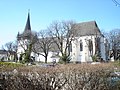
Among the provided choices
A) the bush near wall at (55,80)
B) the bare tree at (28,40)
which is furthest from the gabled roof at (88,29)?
the bush near wall at (55,80)

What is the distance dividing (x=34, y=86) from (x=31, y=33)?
7386 cm

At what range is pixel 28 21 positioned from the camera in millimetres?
95625

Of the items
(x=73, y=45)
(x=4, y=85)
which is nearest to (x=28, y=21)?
(x=73, y=45)

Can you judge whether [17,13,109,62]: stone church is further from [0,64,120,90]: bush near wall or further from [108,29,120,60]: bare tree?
[0,64,120,90]: bush near wall

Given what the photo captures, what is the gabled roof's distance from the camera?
8058 cm

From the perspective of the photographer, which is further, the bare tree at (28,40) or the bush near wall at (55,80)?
the bare tree at (28,40)

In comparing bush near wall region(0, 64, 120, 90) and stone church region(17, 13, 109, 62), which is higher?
stone church region(17, 13, 109, 62)

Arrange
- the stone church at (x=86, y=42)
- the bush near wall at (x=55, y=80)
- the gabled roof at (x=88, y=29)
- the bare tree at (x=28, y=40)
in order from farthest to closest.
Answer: the gabled roof at (x=88, y=29) < the stone church at (x=86, y=42) < the bare tree at (x=28, y=40) < the bush near wall at (x=55, y=80)

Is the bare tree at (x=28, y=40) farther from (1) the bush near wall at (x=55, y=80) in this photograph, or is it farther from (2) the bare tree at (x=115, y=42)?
(1) the bush near wall at (x=55, y=80)

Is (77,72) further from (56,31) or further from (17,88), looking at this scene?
(56,31)

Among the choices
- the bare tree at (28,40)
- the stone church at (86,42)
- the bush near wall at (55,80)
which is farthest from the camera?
the stone church at (86,42)

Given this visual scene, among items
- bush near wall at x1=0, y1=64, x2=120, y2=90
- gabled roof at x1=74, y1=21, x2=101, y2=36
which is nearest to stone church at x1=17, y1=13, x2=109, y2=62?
gabled roof at x1=74, y1=21, x2=101, y2=36

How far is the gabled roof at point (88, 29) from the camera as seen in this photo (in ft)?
264

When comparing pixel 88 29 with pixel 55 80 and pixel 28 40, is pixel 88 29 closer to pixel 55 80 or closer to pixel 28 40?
pixel 28 40
